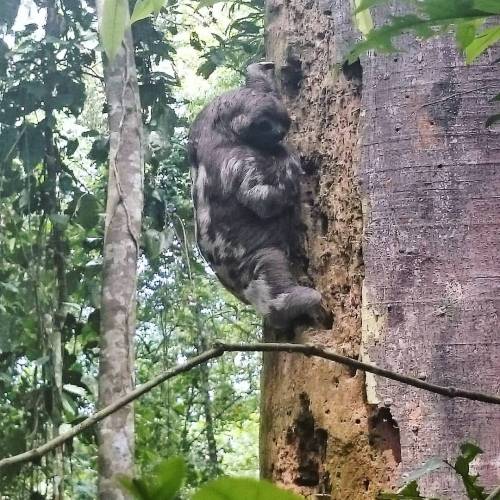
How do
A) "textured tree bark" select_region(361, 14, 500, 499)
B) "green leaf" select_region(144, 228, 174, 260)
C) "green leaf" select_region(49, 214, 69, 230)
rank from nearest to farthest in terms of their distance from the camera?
1. "textured tree bark" select_region(361, 14, 500, 499)
2. "green leaf" select_region(49, 214, 69, 230)
3. "green leaf" select_region(144, 228, 174, 260)

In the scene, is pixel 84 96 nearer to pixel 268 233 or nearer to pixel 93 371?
pixel 93 371

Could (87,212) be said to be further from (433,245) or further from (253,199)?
(433,245)

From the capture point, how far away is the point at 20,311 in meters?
3.61

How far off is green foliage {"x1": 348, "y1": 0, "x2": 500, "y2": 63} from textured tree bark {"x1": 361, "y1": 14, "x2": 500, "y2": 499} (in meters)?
0.83

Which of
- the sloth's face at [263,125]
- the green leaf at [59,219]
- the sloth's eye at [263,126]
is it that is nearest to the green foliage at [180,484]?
the sloth's face at [263,125]

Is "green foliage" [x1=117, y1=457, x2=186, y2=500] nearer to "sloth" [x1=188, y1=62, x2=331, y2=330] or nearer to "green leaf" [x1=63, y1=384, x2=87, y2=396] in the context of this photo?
"sloth" [x1=188, y1=62, x2=331, y2=330]

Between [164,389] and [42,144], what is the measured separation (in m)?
1.59

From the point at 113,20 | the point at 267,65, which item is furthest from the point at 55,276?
the point at 113,20

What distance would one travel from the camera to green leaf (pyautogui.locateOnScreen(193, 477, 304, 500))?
0.30 meters

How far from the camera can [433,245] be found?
150 cm

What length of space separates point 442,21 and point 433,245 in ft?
3.29

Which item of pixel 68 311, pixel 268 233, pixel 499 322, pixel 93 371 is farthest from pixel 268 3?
pixel 93 371

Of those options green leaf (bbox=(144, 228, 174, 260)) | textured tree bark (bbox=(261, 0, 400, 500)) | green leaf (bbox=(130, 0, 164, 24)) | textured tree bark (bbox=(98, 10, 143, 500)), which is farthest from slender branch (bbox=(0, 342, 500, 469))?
green leaf (bbox=(144, 228, 174, 260))

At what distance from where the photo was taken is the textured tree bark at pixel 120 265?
2.90 m
